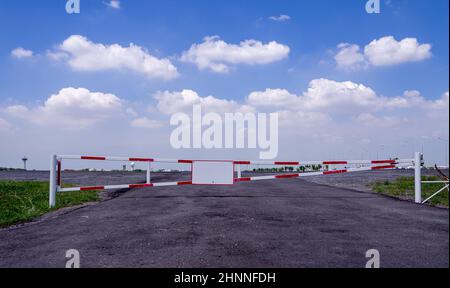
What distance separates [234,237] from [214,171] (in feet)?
21.0

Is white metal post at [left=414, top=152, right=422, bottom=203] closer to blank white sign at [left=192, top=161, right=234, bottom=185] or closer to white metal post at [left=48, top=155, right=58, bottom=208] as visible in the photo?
blank white sign at [left=192, top=161, right=234, bottom=185]

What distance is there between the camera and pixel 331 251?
5.08 m

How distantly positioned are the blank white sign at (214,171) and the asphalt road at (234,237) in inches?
111

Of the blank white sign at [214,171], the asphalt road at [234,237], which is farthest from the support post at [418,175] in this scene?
the blank white sign at [214,171]

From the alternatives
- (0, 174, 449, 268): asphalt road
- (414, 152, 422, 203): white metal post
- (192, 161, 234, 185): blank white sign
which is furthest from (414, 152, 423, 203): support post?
(192, 161, 234, 185): blank white sign

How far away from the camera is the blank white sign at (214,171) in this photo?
1217cm

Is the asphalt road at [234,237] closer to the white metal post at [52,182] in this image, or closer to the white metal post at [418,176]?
the white metal post at [418,176]

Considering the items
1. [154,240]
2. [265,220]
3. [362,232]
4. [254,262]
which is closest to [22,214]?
[154,240]

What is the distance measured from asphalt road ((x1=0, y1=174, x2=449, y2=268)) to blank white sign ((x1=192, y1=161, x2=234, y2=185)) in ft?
9.26

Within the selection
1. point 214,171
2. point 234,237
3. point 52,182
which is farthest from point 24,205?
point 234,237

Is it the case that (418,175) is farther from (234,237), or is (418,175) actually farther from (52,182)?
(52,182)
